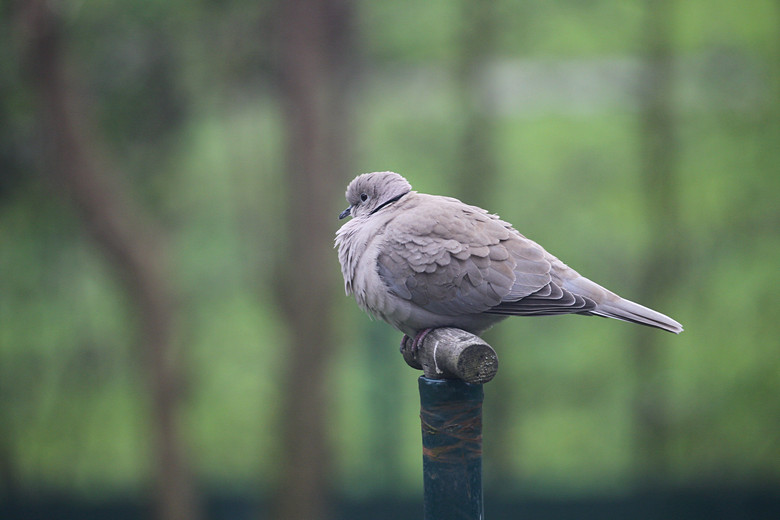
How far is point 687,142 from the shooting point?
709 centimetres

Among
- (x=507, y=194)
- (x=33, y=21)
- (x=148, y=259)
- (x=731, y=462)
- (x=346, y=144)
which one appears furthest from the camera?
(x=507, y=194)

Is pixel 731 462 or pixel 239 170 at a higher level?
pixel 239 170

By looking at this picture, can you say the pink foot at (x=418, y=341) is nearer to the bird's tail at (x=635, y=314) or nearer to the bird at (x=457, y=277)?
the bird at (x=457, y=277)

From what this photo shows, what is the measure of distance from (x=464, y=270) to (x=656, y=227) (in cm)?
445

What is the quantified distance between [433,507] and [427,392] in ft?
1.06

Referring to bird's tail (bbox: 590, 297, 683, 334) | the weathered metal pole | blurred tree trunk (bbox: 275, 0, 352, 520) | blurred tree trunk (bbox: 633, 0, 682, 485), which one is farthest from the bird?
blurred tree trunk (bbox: 633, 0, 682, 485)

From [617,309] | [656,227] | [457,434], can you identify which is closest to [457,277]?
[617,309]

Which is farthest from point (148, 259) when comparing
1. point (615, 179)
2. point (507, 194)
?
point (615, 179)

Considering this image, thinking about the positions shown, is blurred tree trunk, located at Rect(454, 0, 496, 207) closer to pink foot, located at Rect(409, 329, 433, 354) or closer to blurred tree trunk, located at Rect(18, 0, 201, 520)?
blurred tree trunk, located at Rect(18, 0, 201, 520)

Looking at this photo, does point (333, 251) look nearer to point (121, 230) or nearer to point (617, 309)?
point (121, 230)

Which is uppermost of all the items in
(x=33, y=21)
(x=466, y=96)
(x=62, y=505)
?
(x=33, y=21)

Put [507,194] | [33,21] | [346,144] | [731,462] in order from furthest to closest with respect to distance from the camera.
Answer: [507,194]
[731,462]
[346,144]
[33,21]

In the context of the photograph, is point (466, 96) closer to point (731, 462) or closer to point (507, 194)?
point (507, 194)

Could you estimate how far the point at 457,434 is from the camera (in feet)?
7.40
